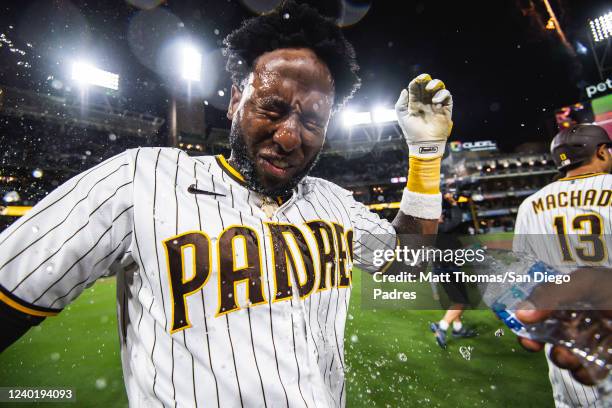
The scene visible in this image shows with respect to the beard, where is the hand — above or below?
below

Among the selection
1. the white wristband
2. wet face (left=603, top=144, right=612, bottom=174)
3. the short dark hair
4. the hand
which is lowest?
the hand

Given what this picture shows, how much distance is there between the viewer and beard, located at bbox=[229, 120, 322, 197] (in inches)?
52.7

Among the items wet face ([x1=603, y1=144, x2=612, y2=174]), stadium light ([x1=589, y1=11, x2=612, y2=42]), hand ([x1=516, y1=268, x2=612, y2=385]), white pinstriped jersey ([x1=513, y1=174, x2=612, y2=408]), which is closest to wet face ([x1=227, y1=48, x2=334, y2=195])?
hand ([x1=516, y1=268, x2=612, y2=385])

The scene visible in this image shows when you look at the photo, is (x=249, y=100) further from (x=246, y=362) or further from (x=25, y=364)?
(x=25, y=364)

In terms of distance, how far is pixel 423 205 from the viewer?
176 centimetres

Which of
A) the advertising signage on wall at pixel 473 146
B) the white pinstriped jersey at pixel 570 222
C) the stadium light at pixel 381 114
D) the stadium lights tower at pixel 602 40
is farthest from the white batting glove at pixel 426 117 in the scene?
the advertising signage on wall at pixel 473 146

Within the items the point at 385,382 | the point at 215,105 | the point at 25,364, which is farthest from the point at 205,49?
the point at 385,382

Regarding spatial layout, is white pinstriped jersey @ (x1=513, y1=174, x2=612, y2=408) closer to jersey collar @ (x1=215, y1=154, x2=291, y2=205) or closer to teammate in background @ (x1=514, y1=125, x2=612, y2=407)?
teammate in background @ (x1=514, y1=125, x2=612, y2=407)

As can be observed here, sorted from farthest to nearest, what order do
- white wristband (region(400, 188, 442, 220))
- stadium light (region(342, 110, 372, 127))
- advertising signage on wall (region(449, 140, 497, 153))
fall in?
advertising signage on wall (region(449, 140, 497, 153))
stadium light (region(342, 110, 372, 127))
white wristband (region(400, 188, 442, 220))

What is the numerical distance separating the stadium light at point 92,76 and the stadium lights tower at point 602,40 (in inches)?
1137

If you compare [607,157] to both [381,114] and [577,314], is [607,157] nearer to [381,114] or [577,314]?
[577,314]

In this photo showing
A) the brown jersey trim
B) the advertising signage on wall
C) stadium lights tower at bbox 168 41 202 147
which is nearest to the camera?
the brown jersey trim

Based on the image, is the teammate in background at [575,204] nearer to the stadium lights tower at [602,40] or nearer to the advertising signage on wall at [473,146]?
the stadium lights tower at [602,40]

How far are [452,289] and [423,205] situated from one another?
3.73 metres
